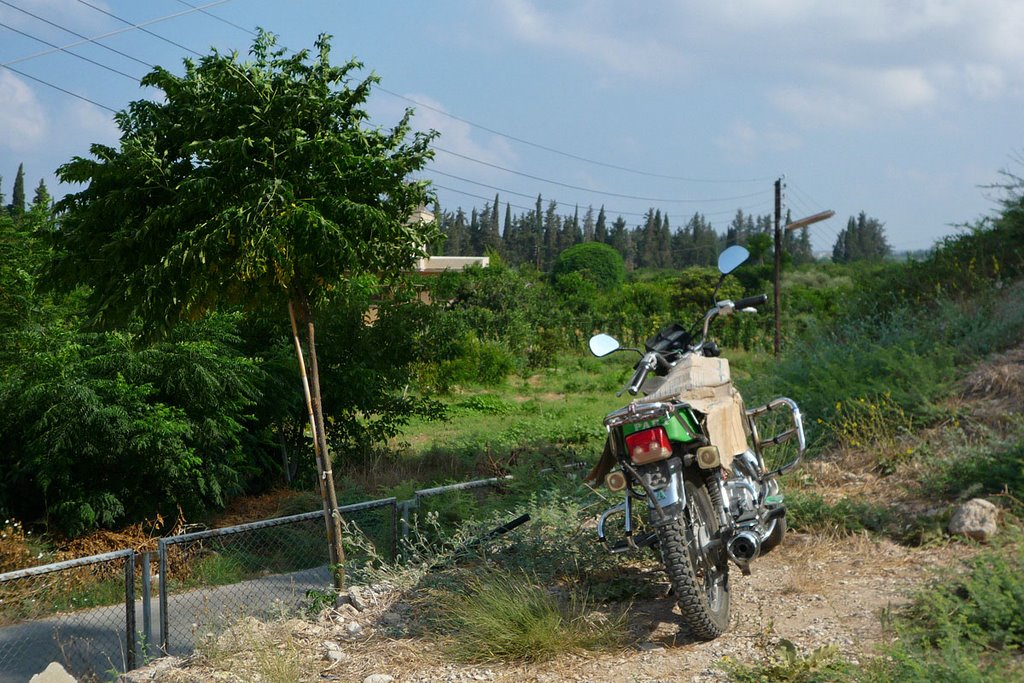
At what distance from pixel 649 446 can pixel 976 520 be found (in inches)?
111

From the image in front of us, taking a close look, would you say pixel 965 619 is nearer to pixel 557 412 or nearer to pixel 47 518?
pixel 47 518

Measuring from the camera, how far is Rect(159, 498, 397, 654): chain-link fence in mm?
6715

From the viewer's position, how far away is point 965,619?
4.32 meters

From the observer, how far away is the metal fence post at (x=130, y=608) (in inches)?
254

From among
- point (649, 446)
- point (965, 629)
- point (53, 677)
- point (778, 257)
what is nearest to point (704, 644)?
point (649, 446)

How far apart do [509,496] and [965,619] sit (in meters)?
4.40

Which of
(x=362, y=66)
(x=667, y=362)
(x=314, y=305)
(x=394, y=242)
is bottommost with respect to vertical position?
(x=667, y=362)

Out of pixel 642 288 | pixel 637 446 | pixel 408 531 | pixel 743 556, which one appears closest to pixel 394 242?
pixel 408 531

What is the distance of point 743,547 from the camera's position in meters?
4.88

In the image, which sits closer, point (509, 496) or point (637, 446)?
point (637, 446)

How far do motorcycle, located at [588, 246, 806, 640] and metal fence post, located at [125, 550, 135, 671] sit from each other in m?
3.29

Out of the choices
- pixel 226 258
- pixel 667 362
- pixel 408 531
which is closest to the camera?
pixel 667 362

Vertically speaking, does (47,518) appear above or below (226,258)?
below

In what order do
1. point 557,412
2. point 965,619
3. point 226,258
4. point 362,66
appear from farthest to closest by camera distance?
1. point 557,412
2. point 362,66
3. point 226,258
4. point 965,619
